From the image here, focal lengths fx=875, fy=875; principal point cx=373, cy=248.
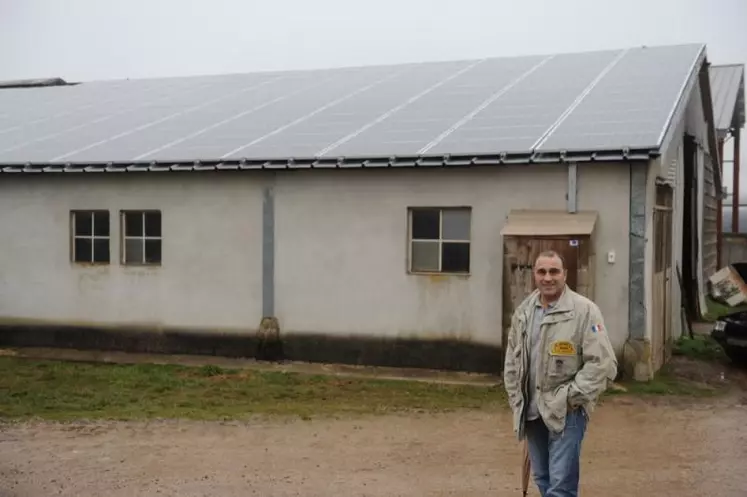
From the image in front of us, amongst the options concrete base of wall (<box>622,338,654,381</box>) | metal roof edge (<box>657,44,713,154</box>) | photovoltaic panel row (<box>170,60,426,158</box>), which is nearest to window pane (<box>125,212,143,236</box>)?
photovoltaic panel row (<box>170,60,426,158</box>)

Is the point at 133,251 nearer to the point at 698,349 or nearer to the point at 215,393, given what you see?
the point at 215,393

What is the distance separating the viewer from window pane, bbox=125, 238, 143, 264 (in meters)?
13.1

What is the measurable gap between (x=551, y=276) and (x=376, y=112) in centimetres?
962

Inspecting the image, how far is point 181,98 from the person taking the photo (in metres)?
17.5

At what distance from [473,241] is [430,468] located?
4.85m

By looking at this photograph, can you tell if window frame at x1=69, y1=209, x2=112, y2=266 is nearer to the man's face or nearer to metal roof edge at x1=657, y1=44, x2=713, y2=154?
metal roof edge at x1=657, y1=44, x2=713, y2=154

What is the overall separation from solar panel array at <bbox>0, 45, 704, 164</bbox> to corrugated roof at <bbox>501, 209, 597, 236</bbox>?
0.80m

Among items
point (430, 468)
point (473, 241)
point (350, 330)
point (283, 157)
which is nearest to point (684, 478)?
point (430, 468)

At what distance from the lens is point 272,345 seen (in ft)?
40.2

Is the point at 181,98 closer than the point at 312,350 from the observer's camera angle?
No

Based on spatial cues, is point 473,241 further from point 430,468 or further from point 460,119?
point 430,468

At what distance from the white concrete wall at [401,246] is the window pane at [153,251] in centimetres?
198

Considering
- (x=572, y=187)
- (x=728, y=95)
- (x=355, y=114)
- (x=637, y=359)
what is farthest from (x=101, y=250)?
(x=728, y=95)

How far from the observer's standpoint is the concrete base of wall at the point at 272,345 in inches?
449
